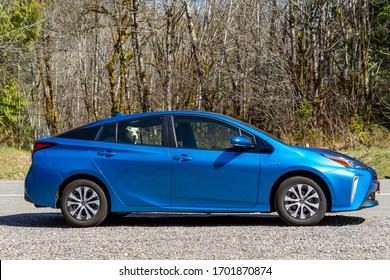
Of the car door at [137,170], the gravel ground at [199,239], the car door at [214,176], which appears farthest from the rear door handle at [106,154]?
the gravel ground at [199,239]

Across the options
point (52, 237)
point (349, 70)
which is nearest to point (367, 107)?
point (349, 70)

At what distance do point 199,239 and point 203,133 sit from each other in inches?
80.6

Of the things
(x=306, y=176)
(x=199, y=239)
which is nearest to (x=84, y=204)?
(x=199, y=239)

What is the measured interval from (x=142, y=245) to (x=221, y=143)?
2.37 meters

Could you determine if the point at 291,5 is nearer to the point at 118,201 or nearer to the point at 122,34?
the point at 122,34

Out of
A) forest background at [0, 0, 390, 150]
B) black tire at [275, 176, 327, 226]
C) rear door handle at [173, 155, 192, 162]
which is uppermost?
forest background at [0, 0, 390, 150]

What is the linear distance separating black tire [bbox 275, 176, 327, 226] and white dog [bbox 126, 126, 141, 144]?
6.67ft

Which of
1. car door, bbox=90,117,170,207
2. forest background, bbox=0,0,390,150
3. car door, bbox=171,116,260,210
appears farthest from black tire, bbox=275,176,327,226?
forest background, bbox=0,0,390,150

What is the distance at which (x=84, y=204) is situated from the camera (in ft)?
32.4

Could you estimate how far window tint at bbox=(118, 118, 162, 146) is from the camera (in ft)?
33.2

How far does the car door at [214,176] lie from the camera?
9.73 meters

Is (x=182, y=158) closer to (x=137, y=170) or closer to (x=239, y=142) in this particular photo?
(x=137, y=170)

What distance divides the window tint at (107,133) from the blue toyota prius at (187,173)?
0.04ft

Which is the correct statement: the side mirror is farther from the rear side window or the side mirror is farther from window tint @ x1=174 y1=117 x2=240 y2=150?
the rear side window
